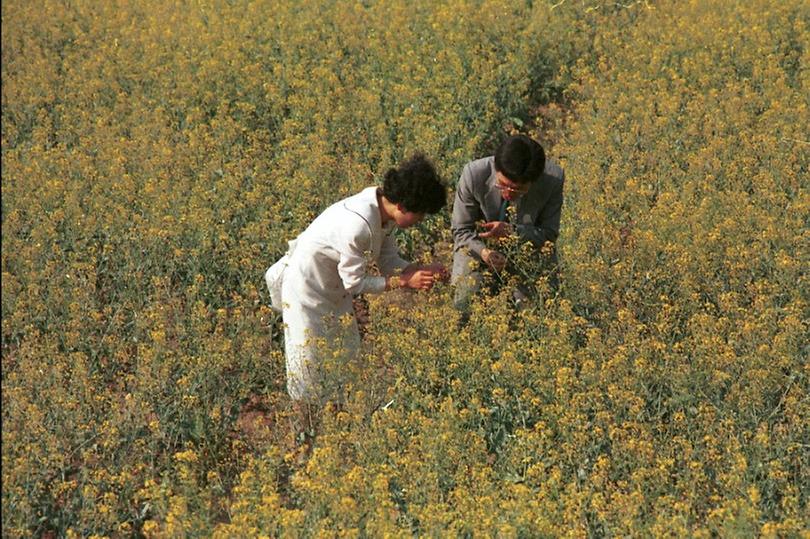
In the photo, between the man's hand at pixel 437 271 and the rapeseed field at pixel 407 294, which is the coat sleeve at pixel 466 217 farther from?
the man's hand at pixel 437 271

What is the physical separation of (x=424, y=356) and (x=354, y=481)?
1404 mm

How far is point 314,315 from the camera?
6.54 metres

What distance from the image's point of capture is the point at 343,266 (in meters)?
6.11

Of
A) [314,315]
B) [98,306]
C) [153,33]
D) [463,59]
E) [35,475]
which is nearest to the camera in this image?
[35,475]

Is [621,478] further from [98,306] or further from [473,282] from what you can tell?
[98,306]

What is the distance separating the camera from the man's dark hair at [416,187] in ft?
19.6

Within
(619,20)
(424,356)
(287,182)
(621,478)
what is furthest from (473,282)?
(619,20)

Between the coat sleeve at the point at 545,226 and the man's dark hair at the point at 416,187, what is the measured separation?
1.29 m

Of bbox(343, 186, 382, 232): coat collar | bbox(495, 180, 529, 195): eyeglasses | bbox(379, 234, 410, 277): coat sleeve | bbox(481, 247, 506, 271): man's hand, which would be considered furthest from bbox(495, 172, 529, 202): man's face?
bbox(343, 186, 382, 232): coat collar

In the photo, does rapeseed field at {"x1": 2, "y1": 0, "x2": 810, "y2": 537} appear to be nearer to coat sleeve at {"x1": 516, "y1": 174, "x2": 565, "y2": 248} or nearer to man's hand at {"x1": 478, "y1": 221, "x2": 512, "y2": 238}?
coat sleeve at {"x1": 516, "y1": 174, "x2": 565, "y2": 248}

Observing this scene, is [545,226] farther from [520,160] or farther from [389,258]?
[389,258]

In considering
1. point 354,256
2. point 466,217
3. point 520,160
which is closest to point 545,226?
point 466,217

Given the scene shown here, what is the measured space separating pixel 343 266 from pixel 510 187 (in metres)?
1.15

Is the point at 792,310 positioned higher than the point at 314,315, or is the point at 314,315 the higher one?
the point at 314,315
